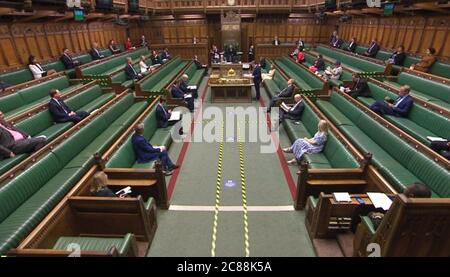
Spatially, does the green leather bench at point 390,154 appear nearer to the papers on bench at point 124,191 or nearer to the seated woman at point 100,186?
the papers on bench at point 124,191

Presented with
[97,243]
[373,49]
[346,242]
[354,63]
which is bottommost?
[346,242]

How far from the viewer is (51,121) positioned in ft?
19.2

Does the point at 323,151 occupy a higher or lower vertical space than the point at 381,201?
lower

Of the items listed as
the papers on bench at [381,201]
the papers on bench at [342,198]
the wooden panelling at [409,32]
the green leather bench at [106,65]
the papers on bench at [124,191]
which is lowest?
the papers on bench at [124,191]

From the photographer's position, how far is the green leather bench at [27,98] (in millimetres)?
5867

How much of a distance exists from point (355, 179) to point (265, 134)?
3.41 meters

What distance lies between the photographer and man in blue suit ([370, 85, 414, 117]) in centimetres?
581

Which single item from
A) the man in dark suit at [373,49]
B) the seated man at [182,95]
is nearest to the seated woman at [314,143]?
the seated man at [182,95]

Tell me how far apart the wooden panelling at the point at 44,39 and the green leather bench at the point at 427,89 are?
11714 millimetres

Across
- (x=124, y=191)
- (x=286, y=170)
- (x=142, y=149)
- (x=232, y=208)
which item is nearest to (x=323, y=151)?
(x=286, y=170)

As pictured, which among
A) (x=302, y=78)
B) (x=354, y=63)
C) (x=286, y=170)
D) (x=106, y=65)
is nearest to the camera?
(x=286, y=170)

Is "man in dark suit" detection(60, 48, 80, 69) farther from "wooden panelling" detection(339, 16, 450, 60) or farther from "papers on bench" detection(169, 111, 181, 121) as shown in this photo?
"wooden panelling" detection(339, 16, 450, 60)

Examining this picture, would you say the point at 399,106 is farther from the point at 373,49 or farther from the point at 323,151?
the point at 373,49

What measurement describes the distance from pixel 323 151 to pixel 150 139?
3.66m
